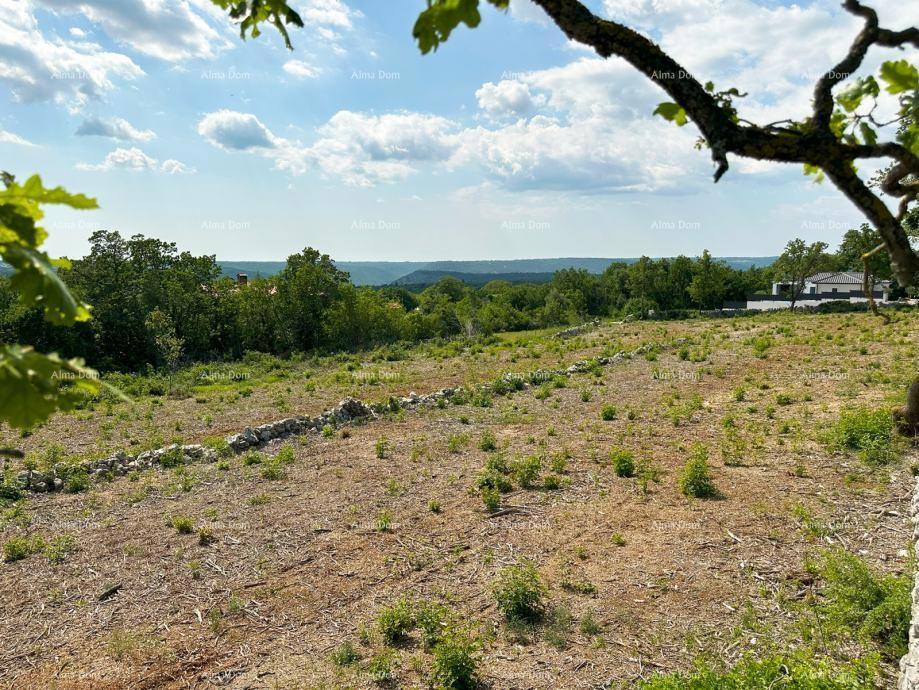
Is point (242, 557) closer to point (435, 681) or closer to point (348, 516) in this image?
Result: point (348, 516)

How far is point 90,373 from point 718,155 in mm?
1771

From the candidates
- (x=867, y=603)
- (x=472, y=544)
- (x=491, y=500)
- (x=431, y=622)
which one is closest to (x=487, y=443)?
(x=491, y=500)

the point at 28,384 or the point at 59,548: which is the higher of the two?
the point at 28,384

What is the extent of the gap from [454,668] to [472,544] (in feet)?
10.1

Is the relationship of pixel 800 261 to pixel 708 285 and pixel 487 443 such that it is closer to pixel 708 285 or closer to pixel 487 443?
pixel 708 285

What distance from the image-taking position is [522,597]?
642 centimetres

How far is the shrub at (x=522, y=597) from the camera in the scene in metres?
6.37

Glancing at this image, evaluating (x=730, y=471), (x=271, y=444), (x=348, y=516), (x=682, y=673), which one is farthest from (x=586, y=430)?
(x=682, y=673)

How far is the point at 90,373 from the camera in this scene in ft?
4.09

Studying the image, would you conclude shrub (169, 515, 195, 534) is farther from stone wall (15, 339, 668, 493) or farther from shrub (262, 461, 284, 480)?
stone wall (15, 339, 668, 493)

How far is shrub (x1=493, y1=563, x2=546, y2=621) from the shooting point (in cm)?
637

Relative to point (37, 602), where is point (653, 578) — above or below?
above

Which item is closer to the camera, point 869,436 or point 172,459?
point 869,436

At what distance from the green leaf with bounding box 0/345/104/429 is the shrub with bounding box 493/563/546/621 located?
5.94 meters
